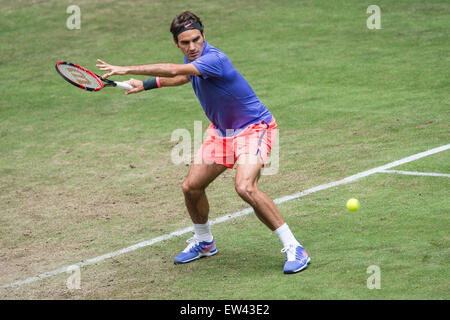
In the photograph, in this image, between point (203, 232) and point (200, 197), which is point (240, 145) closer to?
point (200, 197)

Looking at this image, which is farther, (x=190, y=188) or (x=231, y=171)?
(x=231, y=171)

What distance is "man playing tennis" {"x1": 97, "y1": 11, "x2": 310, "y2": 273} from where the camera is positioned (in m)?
6.54

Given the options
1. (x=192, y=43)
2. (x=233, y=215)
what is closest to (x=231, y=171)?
(x=233, y=215)

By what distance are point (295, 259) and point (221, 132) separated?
1502mm

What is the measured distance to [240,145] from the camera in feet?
22.5

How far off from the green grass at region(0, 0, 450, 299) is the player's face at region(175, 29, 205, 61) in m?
2.09

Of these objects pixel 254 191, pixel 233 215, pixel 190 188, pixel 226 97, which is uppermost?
pixel 226 97

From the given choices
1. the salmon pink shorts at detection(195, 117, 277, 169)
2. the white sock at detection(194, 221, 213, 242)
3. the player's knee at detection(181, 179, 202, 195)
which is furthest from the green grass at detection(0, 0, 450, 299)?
the salmon pink shorts at detection(195, 117, 277, 169)

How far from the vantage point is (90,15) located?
21.1 metres

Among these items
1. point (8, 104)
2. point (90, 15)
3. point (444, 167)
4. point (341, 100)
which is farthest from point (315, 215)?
point (90, 15)
